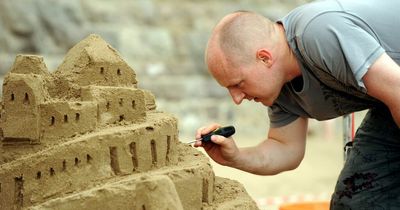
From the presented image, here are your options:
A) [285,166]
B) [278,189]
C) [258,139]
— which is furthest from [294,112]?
[258,139]

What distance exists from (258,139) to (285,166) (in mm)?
4834

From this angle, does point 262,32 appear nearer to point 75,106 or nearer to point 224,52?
point 224,52

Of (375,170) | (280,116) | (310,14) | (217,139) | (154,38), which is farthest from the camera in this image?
(154,38)

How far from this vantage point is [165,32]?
7906 millimetres

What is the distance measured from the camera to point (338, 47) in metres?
2.41

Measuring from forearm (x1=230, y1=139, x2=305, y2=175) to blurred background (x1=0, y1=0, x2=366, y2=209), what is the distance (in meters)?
3.19

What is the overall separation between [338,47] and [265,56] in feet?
0.93

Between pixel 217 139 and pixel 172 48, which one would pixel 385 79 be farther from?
pixel 172 48

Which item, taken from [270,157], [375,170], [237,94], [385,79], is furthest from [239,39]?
[375,170]

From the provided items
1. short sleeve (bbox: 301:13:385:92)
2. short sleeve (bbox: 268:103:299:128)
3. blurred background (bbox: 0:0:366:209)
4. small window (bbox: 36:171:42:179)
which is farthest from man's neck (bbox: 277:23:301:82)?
blurred background (bbox: 0:0:366:209)

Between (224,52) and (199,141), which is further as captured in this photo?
(199,141)

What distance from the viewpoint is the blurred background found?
23.1 ft

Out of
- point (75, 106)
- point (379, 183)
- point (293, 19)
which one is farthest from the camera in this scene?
point (379, 183)

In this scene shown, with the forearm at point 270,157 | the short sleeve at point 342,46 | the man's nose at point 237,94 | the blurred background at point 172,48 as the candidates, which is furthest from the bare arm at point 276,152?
the blurred background at point 172,48
